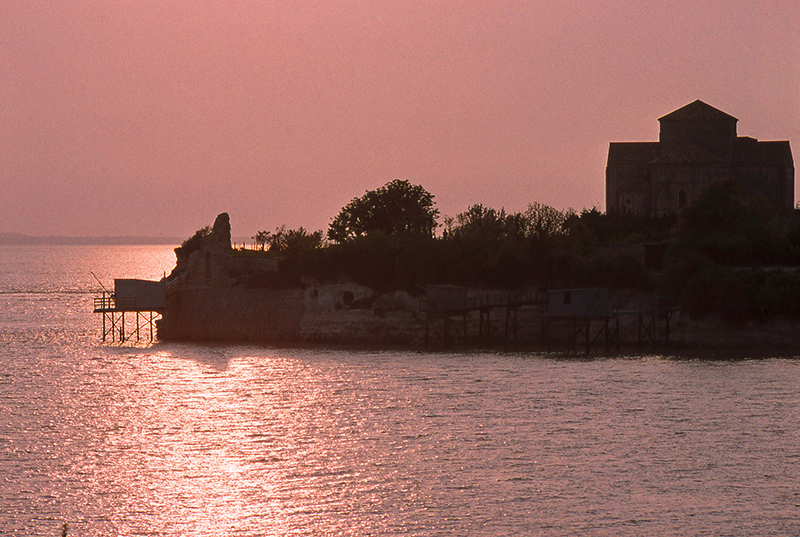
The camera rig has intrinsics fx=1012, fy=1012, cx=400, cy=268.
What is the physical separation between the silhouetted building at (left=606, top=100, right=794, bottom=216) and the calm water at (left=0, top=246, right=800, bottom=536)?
36.3 meters

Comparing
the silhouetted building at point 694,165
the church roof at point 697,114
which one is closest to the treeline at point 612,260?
the silhouetted building at point 694,165

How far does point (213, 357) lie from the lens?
2298 inches

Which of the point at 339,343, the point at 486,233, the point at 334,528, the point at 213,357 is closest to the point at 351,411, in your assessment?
the point at 334,528

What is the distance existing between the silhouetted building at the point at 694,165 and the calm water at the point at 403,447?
36.3m

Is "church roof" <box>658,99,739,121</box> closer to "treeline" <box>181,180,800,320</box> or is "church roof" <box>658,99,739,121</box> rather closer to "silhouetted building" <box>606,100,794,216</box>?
"silhouetted building" <box>606,100,794,216</box>

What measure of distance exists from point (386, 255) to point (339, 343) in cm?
935

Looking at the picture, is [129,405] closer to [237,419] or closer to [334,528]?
→ [237,419]

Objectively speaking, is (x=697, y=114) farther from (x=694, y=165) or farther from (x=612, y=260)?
(x=612, y=260)

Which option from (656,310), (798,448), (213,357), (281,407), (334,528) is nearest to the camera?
(334,528)

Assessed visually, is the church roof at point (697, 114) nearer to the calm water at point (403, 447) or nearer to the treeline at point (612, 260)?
the treeline at point (612, 260)

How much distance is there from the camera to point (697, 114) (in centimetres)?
9200

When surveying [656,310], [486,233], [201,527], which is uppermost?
[486,233]

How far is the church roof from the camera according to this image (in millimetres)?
91562

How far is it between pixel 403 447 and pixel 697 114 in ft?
223
